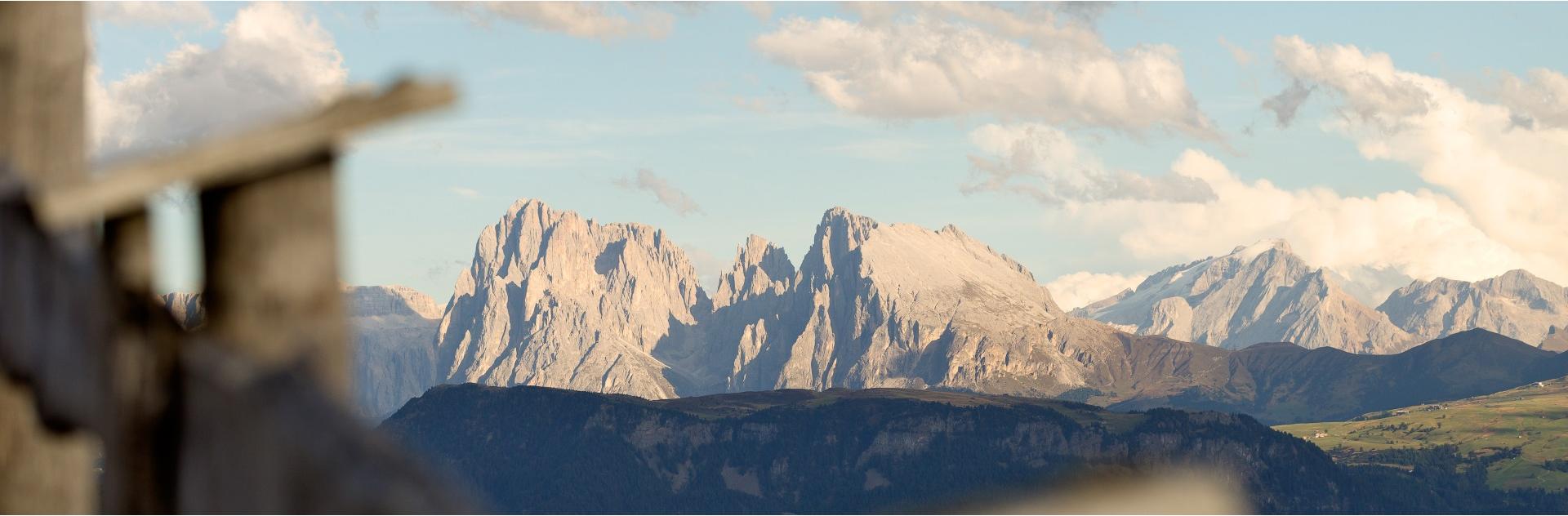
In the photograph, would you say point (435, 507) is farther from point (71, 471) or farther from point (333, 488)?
point (71, 471)

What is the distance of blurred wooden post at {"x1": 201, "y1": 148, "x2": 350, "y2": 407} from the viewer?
12.9 ft

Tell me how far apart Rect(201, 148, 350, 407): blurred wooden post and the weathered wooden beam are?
0.09 meters

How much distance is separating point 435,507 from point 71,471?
409cm

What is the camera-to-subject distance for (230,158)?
151 inches

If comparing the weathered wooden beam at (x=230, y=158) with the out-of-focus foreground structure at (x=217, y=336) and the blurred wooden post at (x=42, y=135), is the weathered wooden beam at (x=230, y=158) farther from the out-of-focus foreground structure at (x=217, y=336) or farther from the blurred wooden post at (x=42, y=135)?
the blurred wooden post at (x=42, y=135)

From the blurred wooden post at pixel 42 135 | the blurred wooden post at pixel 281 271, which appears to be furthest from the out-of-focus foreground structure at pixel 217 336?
the blurred wooden post at pixel 42 135

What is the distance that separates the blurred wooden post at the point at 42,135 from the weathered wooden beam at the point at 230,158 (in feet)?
6.35

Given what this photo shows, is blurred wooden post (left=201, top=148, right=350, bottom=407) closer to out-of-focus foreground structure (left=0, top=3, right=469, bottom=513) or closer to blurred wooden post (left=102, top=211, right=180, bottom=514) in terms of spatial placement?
out-of-focus foreground structure (left=0, top=3, right=469, bottom=513)

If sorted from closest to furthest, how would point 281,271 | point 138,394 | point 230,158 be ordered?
point 230,158, point 281,271, point 138,394

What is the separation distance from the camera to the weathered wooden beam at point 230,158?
11.6ft

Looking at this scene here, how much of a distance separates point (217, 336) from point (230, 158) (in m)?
0.58

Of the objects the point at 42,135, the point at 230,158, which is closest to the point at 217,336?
the point at 230,158

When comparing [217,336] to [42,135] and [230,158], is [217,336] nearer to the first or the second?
[230,158]

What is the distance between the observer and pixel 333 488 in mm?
3248
